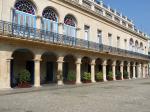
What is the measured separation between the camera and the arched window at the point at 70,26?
25.9m

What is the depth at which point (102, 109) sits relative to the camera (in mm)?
10180

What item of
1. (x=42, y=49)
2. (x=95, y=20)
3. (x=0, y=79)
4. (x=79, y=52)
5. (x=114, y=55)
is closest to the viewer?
(x=0, y=79)

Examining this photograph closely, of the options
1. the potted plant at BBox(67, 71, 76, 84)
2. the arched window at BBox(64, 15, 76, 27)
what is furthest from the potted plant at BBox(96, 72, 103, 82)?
the arched window at BBox(64, 15, 76, 27)

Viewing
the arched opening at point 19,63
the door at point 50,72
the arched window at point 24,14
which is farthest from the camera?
the door at point 50,72

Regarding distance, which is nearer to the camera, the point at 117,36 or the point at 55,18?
the point at 55,18

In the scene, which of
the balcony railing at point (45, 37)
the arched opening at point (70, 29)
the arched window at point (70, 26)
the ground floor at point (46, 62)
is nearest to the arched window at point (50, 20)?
the balcony railing at point (45, 37)

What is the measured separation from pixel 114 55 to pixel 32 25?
14.7 metres

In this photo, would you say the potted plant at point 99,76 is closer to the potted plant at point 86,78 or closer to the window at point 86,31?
the potted plant at point 86,78

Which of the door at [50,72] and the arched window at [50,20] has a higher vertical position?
the arched window at [50,20]

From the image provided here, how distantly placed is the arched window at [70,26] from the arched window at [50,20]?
5.06 ft

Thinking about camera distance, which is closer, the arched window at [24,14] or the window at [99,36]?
the arched window at [24,14]

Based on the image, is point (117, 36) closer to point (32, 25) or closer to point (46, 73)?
point (46, 73)

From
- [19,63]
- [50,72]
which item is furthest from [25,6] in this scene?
[50,72]

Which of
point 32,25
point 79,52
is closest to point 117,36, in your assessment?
point 79,52
